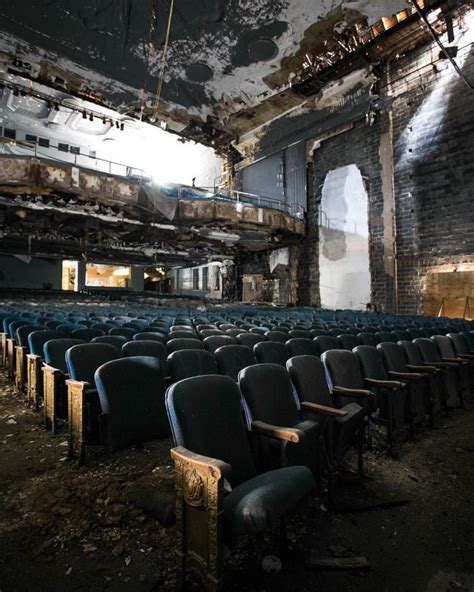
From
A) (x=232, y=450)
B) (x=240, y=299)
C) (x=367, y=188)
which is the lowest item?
(x=232, y=450)

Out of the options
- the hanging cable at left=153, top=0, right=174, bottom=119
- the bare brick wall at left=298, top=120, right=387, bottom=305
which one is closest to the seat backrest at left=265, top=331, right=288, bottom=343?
the bare brick wall at left=298, top=120, right=387, bottom=305

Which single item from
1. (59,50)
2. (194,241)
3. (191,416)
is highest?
(59,50)

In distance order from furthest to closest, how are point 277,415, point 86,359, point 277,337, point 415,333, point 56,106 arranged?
1. point 56,106
2. point 415,333
3. point 277,337
4. point 86,359
5. point 277,415

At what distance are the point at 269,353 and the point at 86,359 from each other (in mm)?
1476

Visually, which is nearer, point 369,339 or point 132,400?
point 132,400

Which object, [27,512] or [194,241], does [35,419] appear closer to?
[27,512]

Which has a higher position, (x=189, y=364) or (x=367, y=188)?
(x=367, y=188)

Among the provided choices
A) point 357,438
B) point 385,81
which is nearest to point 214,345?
point 357,438

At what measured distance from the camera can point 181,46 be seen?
11.8m

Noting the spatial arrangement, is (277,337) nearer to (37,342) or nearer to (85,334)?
(85,334)

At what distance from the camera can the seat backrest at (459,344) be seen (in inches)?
166

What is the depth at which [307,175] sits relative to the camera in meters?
14.6

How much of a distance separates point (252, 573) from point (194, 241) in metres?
14.1

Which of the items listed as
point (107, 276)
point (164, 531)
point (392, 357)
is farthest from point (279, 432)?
point (107, 276)
